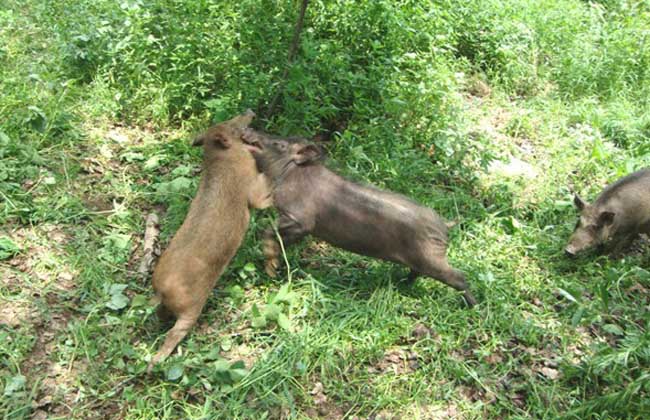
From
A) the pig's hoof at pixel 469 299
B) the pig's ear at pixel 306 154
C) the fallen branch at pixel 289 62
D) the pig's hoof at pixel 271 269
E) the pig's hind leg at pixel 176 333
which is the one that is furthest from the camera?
the fallen branch at pixel 289 62

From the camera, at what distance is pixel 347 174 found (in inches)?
223

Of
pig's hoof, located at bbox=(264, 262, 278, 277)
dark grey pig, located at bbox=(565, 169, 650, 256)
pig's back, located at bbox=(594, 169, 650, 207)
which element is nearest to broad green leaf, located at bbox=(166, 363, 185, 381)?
pig's hoof, located at bbox=(264, 262, 278, 277)

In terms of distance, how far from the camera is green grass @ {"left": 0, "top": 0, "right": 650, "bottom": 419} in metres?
4.54

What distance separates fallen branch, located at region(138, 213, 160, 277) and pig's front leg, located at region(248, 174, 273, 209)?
33.1 inches

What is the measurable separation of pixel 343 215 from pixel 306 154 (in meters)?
0.66

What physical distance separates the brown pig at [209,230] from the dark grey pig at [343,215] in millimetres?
173

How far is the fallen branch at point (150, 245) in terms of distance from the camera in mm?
5221

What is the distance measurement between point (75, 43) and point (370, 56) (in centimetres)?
307

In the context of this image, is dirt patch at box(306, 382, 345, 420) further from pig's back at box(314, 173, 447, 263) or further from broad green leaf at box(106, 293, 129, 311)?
broad green leaf at box(106, 293, 129, 311)

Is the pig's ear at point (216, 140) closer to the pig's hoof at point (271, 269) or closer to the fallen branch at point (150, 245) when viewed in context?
the fallen branch at point (150, 245)

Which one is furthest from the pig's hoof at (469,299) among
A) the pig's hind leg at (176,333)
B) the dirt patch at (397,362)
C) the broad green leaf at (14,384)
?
the broad green leaf at (14,384)

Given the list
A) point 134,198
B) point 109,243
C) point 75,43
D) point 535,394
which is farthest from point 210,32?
point 535,394

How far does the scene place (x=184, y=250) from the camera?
4656 millimetres

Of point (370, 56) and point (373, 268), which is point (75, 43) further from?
point (373, 268)
